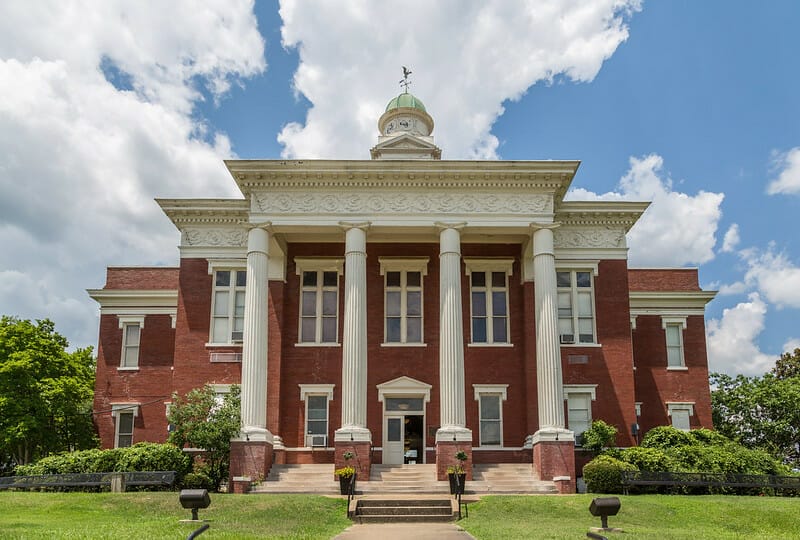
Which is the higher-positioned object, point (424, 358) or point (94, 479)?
point (424, 358)

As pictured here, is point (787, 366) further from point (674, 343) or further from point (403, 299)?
point (403, 299)

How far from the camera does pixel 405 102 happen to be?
4119 centimetres

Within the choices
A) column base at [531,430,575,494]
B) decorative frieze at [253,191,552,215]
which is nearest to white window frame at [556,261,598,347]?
decorative frieze at [253,191,552,215]

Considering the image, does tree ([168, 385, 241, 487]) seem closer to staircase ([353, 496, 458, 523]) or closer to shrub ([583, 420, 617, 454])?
staircase ([353, 496, 458, 523])

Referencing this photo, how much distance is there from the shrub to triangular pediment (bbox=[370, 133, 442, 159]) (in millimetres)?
15608

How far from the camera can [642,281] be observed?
38.4 m

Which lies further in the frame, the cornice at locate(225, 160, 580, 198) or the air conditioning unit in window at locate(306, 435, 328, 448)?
the air conditioning unit in window at locate(306, 435, 328, 448)

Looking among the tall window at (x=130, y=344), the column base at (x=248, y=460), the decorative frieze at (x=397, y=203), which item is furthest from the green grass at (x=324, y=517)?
the tall window at (x=130, y=344)

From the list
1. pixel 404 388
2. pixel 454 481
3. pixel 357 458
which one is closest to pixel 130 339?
pixel 404 388

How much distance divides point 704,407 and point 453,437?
14363 millimetres

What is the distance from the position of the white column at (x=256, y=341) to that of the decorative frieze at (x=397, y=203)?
1.28 metres

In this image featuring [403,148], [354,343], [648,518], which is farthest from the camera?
[403,148]

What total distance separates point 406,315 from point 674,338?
13.3 metres

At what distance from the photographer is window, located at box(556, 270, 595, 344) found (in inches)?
1326
